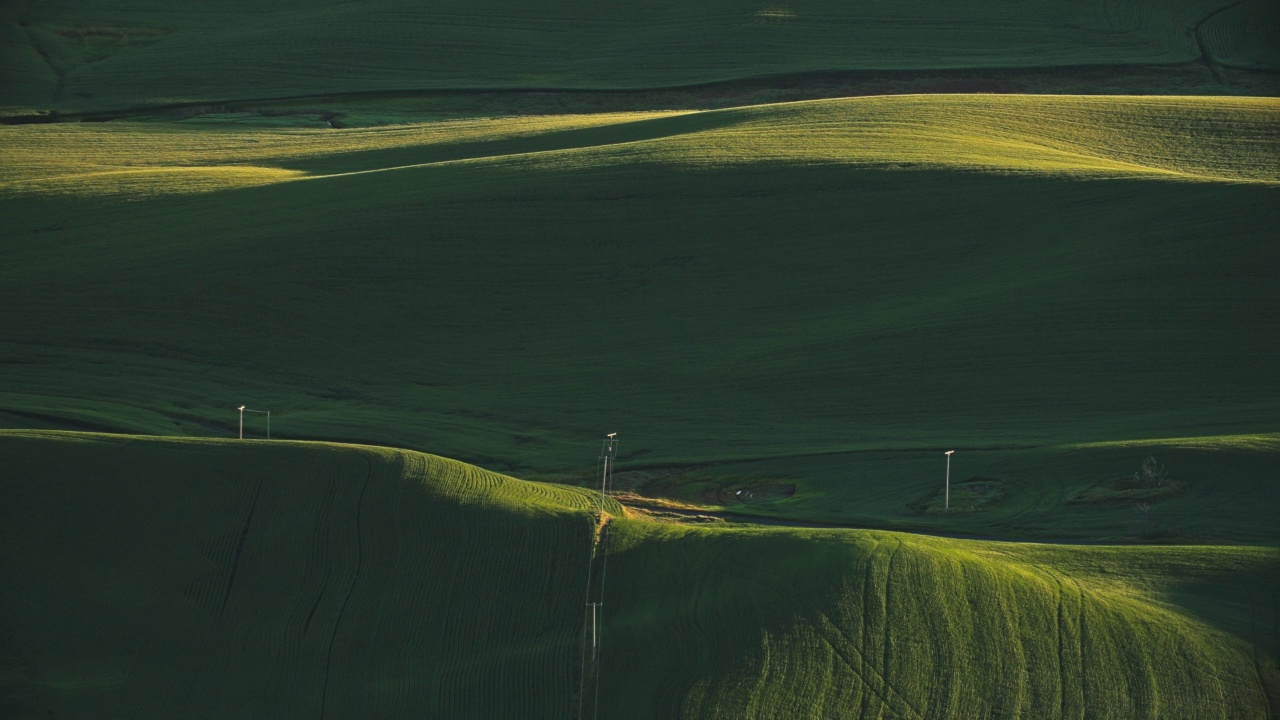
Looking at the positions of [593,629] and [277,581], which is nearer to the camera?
[593,629]

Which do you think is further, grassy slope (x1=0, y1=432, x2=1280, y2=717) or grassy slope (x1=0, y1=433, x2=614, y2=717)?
grassy slope (x1=0, y1=433, x2=614, y2=717)

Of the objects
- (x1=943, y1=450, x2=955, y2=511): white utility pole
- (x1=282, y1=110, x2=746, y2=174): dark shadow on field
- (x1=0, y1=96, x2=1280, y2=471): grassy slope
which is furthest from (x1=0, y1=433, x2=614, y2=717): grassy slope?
(x1=282, y1=110, x2=746, y2=174): dark shadow on field

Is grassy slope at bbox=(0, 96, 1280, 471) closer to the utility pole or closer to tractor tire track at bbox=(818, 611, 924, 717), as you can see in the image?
the utility pole

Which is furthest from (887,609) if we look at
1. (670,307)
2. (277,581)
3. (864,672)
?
(670,307)

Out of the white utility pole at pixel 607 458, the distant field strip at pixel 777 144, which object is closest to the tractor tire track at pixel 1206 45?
the distant field strip at pixel 777 144

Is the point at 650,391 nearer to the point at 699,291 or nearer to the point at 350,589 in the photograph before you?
the point at 699,291

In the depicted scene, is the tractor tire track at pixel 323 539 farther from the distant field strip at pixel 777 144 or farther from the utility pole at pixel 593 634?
the distant field strip at pixel 777 144
